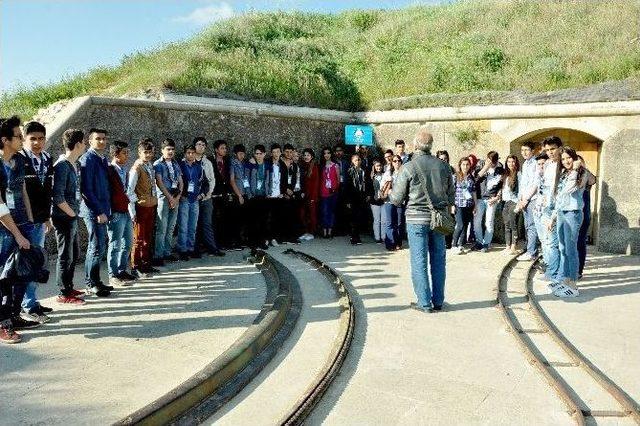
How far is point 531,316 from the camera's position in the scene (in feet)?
20.3

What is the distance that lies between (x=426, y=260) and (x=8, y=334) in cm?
441

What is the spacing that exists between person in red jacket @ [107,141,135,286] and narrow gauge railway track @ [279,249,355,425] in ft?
9.45

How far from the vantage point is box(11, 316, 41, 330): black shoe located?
529cm

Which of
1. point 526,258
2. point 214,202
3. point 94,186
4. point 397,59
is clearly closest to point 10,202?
point 94,186

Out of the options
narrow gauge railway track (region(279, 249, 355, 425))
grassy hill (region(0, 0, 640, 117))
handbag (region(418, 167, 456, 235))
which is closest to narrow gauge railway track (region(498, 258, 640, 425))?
handbag (region(418, 167, 456, 235))

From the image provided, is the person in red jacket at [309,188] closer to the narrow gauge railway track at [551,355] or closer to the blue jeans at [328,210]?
the blue jeans at [328,210]

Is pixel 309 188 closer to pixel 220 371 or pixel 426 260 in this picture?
pixel 426 260

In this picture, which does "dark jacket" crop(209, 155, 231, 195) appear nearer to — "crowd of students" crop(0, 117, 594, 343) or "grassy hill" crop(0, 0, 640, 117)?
"crowd of students" crop(0, 117, 594, 343)

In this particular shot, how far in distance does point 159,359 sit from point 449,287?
438 cm

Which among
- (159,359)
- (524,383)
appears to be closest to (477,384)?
(524,383)

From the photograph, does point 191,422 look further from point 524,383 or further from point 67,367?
point 524,383

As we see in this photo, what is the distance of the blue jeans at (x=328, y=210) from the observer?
38.7ft

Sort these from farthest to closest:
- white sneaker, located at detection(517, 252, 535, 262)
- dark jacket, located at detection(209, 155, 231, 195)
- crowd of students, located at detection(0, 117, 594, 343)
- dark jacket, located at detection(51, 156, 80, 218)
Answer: dark jacket, located at detection(209, 155, 231, 195)
white sneaker, located at detection(517, 252, 535, 262)
dark jacket, located at detection(51, 156, 80, 218)
crowd of students, located at detection(0, 117, 594, 343)

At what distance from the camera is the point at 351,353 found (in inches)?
197
